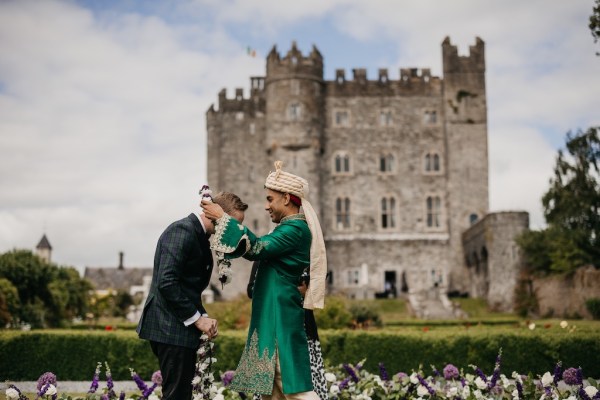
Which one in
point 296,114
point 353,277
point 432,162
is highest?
point 296,114

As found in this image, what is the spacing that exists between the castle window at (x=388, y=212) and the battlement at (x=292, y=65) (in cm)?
852

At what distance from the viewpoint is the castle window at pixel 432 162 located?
4672 cm

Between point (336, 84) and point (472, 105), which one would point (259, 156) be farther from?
point (472, 105)

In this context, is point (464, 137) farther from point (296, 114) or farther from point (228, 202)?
point (228, 202)

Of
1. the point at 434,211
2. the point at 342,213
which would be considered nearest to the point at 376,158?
the point at 342,213

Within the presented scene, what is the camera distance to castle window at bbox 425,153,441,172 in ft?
153

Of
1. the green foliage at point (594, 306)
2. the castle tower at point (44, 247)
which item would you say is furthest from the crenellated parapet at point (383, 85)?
the castle tower at point (44, 247)

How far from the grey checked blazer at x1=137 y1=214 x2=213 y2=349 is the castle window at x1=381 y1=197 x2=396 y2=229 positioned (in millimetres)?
39868

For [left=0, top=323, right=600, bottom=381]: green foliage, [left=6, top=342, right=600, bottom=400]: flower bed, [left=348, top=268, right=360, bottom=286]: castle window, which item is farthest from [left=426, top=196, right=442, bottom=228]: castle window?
[left=6, top=342, right=600, bottom=400]: flower bed

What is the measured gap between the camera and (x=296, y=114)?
4544cm

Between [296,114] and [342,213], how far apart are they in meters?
6.50

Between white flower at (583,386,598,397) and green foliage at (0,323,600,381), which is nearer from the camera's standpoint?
white flower at (583,386,598,397)

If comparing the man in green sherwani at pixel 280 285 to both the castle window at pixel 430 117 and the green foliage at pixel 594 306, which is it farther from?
the castle window at pixel 430 117

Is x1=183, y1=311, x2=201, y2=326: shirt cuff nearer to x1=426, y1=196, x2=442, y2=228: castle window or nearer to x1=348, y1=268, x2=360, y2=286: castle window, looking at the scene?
x1=348, y1=268, x2=360, y2=286: castle window
